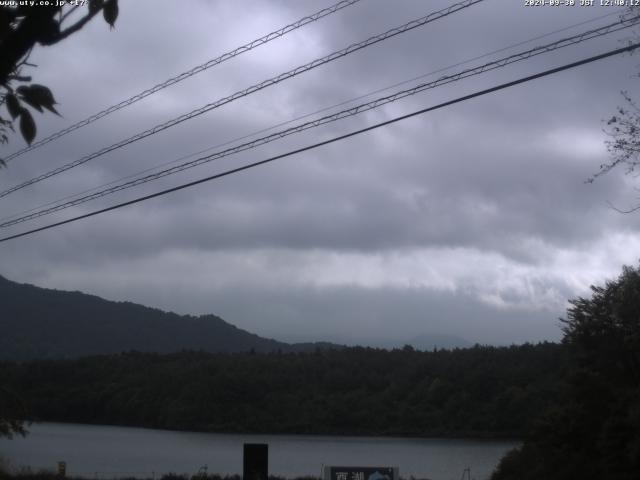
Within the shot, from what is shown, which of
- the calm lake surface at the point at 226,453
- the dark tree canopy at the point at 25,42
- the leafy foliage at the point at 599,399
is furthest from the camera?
the calm lake surface at the point at 226,453

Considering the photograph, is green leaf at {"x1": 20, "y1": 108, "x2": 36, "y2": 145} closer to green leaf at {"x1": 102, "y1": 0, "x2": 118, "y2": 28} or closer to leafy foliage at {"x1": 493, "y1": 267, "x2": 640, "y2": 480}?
green leaf at {"x1": 102, "y1": 0, "x2": 118, "y2": 28}

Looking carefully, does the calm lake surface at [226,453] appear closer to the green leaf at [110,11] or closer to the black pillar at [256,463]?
the black pillar at [256,463]

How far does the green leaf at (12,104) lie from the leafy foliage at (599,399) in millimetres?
18486

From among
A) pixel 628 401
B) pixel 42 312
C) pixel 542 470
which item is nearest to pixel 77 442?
pixel 542 470

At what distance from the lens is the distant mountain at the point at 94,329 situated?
340 ft

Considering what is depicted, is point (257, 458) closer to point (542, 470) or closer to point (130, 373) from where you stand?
point (542, 470)

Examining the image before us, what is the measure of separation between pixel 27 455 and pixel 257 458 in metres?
28.6

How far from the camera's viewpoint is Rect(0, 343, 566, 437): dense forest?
4566 centimetres

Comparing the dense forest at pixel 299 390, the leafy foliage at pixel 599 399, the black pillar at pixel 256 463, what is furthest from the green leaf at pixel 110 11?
the dense forest at pixel 299 390

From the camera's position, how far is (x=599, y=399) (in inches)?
875

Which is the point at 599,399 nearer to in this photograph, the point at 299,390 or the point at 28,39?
the point at 28,39

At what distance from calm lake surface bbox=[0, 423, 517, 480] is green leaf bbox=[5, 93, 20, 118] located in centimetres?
3054

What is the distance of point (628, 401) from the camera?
20.7 m

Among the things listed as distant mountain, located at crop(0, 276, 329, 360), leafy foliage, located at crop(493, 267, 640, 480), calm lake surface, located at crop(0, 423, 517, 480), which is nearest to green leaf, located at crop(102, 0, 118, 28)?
leafy foliage, located at crop(493, 267, 640, 480)
